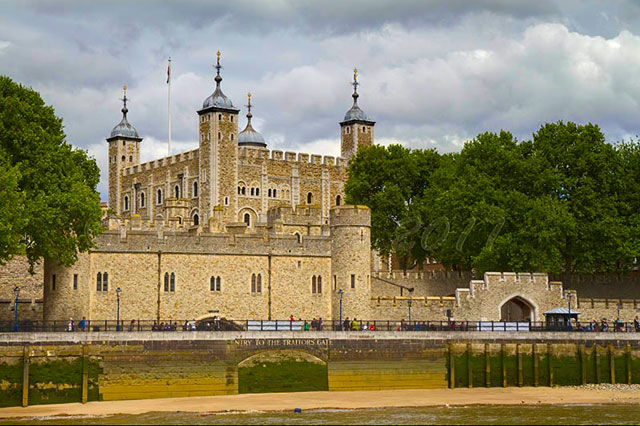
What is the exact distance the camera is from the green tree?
5438 cm

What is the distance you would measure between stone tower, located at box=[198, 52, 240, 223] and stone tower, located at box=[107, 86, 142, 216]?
14512mm

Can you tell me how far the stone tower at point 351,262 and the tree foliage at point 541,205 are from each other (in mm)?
8502

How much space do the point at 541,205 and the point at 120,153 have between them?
181 feet

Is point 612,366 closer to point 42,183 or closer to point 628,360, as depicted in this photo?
point 628,360

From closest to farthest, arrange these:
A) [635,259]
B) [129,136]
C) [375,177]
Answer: [635,259], [375,177], [129,136]

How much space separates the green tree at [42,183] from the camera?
54375 mm

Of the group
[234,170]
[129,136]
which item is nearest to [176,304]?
[234,170]

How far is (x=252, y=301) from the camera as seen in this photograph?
64.0 metres

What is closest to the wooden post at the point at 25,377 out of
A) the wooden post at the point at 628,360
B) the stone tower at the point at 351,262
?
the stone tower at the point at 351,262

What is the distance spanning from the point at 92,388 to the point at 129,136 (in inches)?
2688

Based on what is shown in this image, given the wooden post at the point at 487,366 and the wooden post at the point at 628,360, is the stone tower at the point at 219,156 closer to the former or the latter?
the wooden post at the point at 487,366

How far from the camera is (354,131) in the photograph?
371 feet

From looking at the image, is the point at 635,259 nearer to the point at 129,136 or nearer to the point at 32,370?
the point at 32,370

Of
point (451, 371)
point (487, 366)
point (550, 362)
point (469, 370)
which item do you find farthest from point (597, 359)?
point (451, 371)
